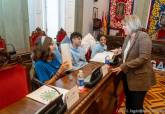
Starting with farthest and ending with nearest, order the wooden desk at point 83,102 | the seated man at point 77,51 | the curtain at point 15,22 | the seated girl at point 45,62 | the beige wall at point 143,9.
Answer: the beige wall at point 143,9 < the curtain at point 15,22 < the seated man at point 77,51 < the seated girl at point 45,62 < the wooden desk at point 83,102

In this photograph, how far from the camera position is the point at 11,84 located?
61.0 inches

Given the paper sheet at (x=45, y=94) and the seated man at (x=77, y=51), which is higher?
the seated man at (x=77, y=51)

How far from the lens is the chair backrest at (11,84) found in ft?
4.79

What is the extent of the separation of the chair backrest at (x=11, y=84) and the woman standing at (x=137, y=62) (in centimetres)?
102

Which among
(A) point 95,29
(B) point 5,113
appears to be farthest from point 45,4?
(B) point 5,113

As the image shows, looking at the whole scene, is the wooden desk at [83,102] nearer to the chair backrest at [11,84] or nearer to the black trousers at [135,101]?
the chair backrest at [11,84]

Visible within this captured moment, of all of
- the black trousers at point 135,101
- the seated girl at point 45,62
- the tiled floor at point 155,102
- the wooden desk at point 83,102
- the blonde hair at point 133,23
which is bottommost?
the tiled floor at point 155,102

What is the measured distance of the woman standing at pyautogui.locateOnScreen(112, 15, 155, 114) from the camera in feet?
6.14

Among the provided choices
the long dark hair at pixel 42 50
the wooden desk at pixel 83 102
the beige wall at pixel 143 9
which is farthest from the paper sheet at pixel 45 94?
the beige wall at pixel 143 9

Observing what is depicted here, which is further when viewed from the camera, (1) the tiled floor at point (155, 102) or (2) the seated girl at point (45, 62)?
(1) the tiled floor at point (155, 102)

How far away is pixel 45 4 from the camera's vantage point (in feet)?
14.8

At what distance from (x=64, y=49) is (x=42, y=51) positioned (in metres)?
0.25

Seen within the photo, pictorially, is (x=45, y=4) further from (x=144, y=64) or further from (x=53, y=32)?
(x=144, y=64)

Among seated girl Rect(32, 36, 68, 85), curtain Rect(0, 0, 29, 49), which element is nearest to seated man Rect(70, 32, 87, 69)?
seated girl Rect(32, 36, 68, 85)
